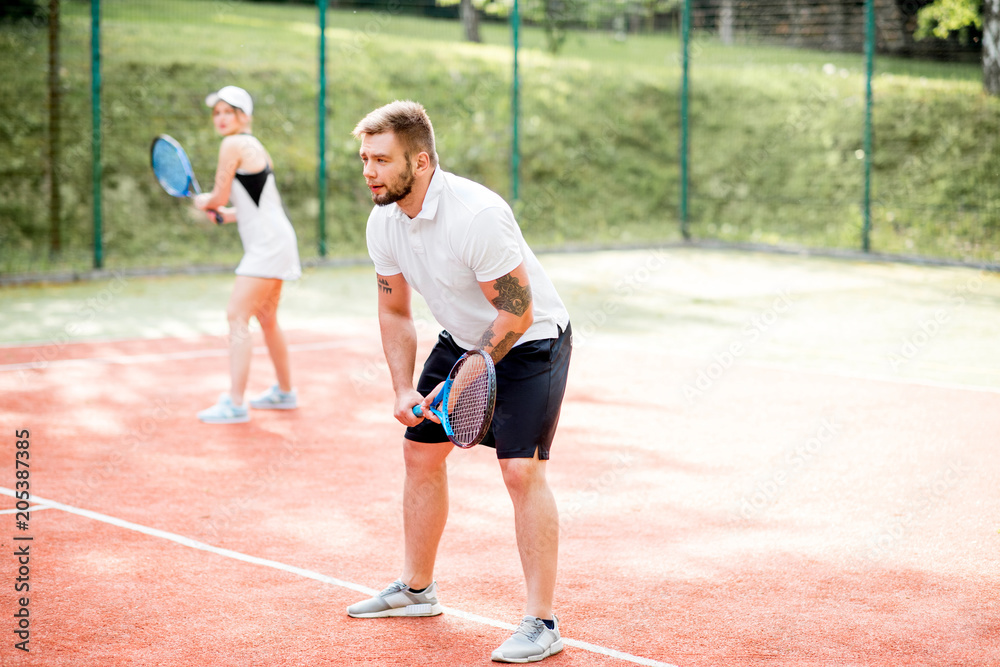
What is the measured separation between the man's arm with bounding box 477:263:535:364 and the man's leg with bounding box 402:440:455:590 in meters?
0.51

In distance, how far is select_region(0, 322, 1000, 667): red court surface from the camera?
3873 mm

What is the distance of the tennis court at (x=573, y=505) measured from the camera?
3910 millimetres

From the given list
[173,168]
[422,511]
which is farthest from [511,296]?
[173,168]

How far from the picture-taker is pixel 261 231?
6.91 m

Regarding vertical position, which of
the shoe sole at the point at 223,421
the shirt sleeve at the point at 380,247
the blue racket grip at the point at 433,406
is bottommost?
the shoe sole at the point at 223,421

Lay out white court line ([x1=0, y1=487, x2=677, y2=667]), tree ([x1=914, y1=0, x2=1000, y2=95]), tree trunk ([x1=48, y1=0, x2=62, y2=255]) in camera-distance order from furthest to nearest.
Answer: tree ([x1=914, y1=0, x2=1000, y2=95]) → tree trunk ([x1=48, y1=0, x2=62, y2=255]) → white court line ([x1=0, y1=487, x2=677, y2=667])

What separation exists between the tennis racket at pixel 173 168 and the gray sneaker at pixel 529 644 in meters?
4.38

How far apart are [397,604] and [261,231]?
11.1ft

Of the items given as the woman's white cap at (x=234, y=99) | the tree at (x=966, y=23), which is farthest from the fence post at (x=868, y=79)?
the woman's white cap at (x=234, y=99)

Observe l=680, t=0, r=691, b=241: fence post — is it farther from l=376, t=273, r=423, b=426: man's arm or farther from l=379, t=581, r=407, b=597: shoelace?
l=379, t=581, r=407, b=597: shoelace

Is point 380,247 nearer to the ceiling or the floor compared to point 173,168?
nearer to the floor

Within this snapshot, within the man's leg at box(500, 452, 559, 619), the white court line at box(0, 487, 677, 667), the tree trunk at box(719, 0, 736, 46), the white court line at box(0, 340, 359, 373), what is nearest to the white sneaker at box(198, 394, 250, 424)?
the white court line at box(0, 487, 677, 667)

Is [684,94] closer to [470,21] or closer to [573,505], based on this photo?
[470,21]

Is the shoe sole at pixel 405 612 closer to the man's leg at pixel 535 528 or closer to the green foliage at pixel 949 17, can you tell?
the man's leg at pixel 535 528
